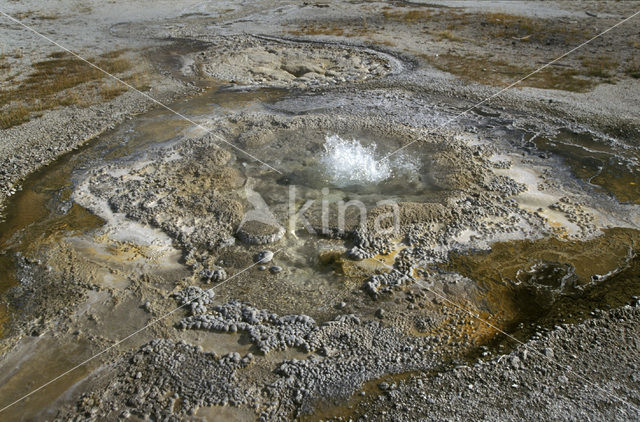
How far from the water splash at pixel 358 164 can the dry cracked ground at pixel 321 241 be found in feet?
0.23

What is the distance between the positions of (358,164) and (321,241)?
8.61 ft

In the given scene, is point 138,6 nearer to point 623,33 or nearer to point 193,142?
point 193,142

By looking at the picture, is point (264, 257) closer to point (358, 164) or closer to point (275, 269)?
point (275, 269)

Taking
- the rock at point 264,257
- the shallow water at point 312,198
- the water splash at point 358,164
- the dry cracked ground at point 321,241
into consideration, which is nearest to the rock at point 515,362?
the dry cracked ground at point 321,241

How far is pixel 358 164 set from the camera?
936 cm

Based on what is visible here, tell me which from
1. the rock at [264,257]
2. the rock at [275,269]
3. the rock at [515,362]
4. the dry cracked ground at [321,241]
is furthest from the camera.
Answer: the rock at [264,257]

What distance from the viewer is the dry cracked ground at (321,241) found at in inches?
201

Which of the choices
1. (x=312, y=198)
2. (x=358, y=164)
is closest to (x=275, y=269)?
(x=312, y=198)

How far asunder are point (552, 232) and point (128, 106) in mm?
11714

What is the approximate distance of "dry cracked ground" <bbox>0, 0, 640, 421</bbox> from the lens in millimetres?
5113

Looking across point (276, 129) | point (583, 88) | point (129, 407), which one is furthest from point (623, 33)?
point (129, 407)

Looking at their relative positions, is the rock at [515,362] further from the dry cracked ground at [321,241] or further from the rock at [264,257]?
the rock at [264,257]

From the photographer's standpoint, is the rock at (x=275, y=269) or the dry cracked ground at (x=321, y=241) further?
the rock at (x=275, y=269)

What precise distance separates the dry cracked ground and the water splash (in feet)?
0.23
